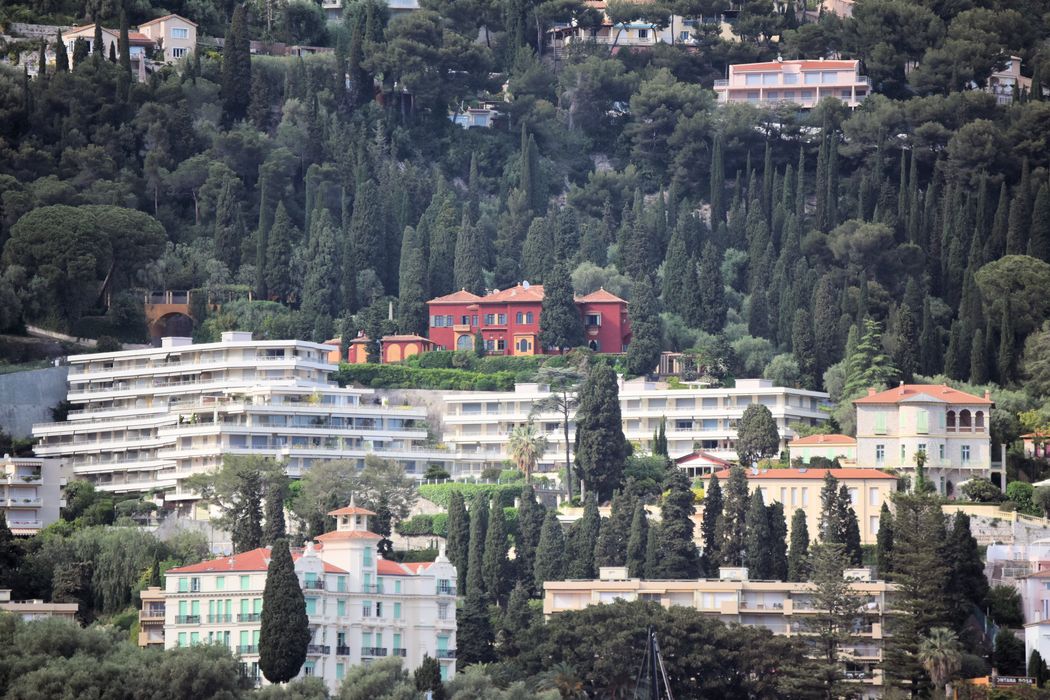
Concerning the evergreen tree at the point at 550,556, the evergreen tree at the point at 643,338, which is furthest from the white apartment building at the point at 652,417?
the evergreen tree at the point at 550,556

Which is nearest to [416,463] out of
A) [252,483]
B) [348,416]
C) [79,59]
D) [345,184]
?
[348,416]

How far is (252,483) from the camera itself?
125 metres

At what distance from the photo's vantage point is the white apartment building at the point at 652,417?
139 meters

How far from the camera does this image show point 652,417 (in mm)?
140250

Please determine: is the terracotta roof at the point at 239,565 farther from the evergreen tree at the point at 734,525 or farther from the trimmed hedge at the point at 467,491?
the trimmed hedge at the point at 467,491

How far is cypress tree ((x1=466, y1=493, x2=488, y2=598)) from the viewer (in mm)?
117875

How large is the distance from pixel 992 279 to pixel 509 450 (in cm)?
2355

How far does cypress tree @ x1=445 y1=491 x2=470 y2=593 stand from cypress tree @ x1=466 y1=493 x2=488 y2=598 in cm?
21

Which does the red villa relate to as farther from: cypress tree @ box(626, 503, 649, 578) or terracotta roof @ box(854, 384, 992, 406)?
cypress tree @ box(626, 503, 649, 578)

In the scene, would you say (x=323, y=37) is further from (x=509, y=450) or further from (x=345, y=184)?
(x=509, y=450)

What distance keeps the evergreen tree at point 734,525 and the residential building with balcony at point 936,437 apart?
9.69 meters

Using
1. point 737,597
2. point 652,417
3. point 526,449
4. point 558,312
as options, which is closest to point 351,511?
point 737,597

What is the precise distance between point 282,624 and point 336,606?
4.58m

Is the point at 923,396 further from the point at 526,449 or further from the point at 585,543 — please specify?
the point at 526,449
